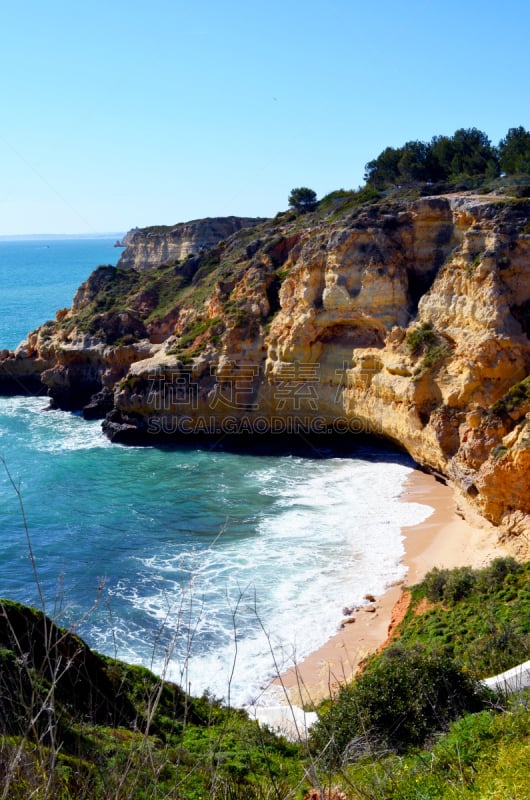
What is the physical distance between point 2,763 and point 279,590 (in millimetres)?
16387

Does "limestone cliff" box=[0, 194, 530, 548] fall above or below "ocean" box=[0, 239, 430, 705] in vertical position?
above

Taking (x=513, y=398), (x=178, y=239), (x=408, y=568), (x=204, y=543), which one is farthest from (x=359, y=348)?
(x=178, y=239)

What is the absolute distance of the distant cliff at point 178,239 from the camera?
73.2m

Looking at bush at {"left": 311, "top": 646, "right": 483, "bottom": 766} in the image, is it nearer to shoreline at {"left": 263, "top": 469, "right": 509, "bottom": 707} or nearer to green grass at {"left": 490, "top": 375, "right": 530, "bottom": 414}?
shoreline at {"left": 263, "top": 469, "right": 509, "bottom": 707}

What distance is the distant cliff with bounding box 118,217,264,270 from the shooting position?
73.2m

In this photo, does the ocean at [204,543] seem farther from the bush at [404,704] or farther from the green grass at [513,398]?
the green grass at [513,398]

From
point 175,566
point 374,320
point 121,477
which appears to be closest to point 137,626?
point 175,566

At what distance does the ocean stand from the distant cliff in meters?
38.5

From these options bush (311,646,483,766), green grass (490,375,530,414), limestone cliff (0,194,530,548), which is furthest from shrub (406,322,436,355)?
bush (311,646,483,766)

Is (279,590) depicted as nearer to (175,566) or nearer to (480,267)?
(175,566)

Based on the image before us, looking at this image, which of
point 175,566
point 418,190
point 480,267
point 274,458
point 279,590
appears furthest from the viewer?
point 418,190

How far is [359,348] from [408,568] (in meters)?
13.1

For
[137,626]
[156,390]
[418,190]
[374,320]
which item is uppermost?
[418,190]

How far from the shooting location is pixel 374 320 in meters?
32.3
